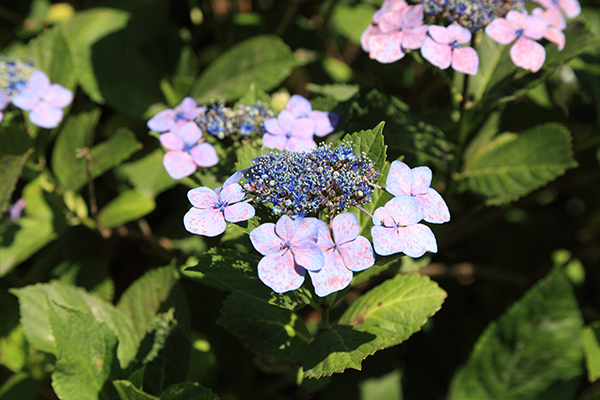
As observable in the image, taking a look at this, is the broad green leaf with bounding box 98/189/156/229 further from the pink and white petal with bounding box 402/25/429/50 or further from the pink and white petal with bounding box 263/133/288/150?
the pink and white petal with bounding box 402/25/429/50

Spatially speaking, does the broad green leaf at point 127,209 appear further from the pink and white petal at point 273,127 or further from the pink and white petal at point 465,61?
the pink and white petal at point 465,61

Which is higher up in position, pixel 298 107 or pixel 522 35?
pixel 522 35

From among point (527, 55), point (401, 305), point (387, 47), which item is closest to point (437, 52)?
point (387, 47)

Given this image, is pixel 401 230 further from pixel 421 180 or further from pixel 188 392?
pixel 188 392

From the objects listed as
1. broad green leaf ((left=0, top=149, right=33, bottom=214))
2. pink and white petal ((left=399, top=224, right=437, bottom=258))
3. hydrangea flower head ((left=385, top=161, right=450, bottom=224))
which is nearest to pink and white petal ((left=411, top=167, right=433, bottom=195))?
hydrangea flower head ((left=385, top=161, right=450, bottom=224))

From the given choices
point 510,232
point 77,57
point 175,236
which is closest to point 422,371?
point 510,232

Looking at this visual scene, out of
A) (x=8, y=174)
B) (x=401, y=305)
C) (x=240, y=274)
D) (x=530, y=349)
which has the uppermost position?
(x=240, y=274)

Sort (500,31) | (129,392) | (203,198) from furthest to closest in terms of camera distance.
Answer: (500,31), (129,392), (203,198)
